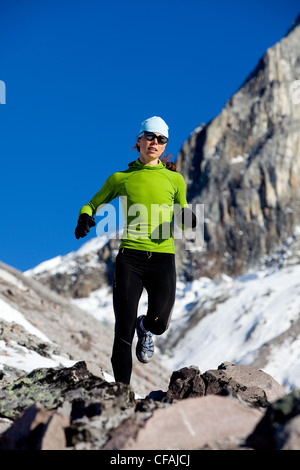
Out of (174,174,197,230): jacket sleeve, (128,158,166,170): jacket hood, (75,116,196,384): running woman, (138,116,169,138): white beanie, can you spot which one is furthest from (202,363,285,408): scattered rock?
(138,116,169,138): white beanie

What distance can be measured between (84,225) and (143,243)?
710 millimetres

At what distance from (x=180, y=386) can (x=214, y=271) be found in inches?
4013

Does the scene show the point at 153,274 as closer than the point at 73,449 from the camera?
No

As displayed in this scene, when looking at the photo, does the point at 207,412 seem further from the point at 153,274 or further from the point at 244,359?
the point at 244,359

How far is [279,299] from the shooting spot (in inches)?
2287

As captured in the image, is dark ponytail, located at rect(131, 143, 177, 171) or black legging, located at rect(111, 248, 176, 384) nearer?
black legging, located at rect(111, 248, 176, 384)

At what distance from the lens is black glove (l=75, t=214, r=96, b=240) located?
6.03m

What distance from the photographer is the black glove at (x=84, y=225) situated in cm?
603

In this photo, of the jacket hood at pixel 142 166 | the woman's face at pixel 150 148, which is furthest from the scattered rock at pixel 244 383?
the woman's face at pixel 150 148

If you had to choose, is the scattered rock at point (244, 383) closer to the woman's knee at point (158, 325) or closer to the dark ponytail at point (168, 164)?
the woman's knee at point (158, 325)

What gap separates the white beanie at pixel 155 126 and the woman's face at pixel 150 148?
111mm

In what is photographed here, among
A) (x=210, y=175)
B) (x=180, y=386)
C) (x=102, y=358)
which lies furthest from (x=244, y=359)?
(x=210, y=175)

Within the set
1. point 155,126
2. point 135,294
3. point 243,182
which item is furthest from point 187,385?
point 243,182

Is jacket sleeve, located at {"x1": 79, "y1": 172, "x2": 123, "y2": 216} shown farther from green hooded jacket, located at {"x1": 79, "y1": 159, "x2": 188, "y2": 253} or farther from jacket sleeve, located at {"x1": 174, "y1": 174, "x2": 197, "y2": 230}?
jacket sleeve, located at {"x1": 174, "y1": 174, "x2": 197, "y2": 230}
